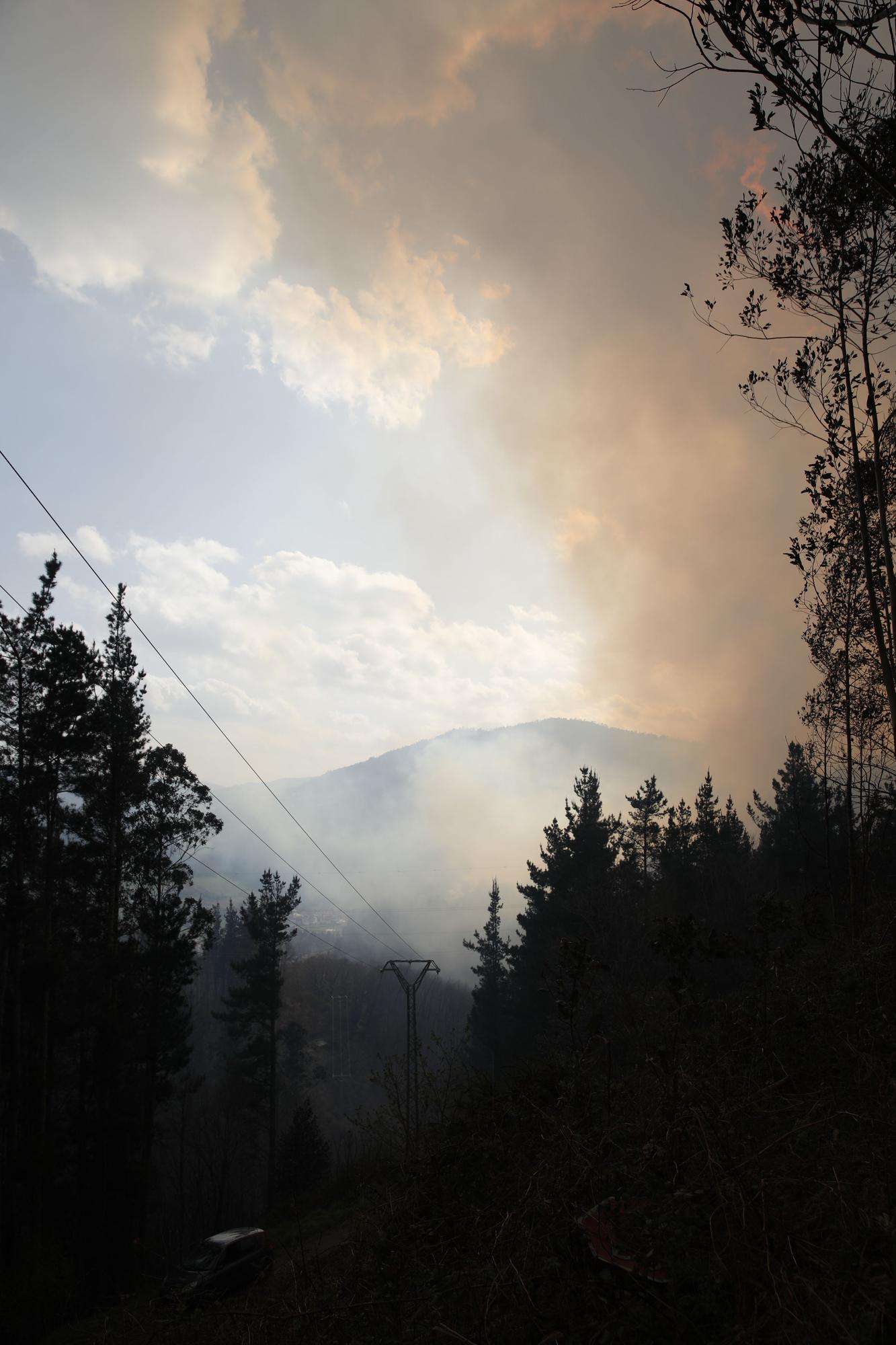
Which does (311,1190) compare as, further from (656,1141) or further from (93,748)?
(656,1141)

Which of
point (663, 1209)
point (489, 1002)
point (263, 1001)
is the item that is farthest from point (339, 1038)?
point (663, 1209)

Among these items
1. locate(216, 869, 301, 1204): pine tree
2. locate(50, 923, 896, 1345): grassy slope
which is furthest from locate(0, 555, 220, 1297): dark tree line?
locate(50, 923, 896, 1345): grassy slope

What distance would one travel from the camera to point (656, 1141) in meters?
4.41

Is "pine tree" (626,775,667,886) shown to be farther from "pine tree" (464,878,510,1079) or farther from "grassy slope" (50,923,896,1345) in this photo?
"grassy slope" (50,923,896,1345)

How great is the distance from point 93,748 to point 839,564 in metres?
19.3

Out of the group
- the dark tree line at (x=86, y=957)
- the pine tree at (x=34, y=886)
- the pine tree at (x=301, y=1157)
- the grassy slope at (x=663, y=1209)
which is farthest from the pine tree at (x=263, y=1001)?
the grassy slope at (x=663, y=1209)

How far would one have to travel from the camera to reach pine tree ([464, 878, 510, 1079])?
3888 centimetres

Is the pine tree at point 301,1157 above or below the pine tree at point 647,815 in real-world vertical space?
below

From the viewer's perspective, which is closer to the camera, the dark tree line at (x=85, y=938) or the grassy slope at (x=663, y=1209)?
the grassy slope at (x=663, y=1209)

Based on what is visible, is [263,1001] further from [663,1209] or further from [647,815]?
[663,1209]

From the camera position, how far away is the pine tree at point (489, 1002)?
38.9m

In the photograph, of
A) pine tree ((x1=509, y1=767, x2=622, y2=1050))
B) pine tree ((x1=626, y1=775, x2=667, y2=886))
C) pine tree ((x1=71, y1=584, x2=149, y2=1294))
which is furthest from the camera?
pine tree ((x1=626, y1=775, x2=667, y2=886))

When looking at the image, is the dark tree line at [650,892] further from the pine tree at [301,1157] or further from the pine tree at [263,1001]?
the pine tree at [263,1001]

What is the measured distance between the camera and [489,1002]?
40.4 m
